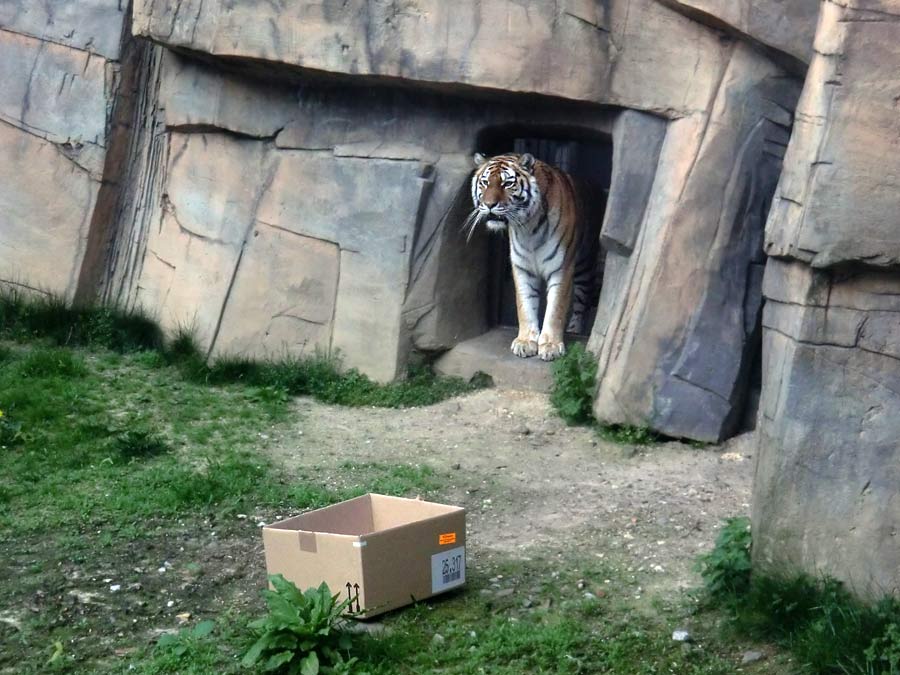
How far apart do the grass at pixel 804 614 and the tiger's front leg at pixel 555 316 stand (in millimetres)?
3198

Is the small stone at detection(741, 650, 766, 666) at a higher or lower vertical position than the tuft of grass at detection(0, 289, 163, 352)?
higher

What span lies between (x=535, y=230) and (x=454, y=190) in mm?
875

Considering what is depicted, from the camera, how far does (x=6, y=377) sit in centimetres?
701

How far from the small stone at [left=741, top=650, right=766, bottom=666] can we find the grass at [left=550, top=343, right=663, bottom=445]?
2440 mm

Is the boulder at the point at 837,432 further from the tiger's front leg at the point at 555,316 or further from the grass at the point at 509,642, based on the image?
the tiger's front leg at the point at 555,316

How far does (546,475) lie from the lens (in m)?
5.81

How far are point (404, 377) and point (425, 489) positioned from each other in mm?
1816

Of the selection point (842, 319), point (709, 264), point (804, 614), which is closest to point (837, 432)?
point (842, 319)

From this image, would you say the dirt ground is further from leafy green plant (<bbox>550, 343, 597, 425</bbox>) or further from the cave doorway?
the cave doorway

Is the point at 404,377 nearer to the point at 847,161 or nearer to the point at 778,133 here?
the point at 778,133

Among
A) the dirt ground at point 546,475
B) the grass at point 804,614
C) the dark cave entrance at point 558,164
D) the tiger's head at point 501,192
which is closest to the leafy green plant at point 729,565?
the grass at point 804,614

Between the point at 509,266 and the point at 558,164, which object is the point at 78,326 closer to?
the point at 509,266

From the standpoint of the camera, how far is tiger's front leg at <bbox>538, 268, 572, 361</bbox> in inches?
291

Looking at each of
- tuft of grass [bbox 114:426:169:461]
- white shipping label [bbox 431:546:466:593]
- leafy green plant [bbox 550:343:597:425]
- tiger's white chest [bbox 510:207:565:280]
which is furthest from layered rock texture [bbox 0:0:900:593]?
tuft of grass [bbox 114:426:169:461]
